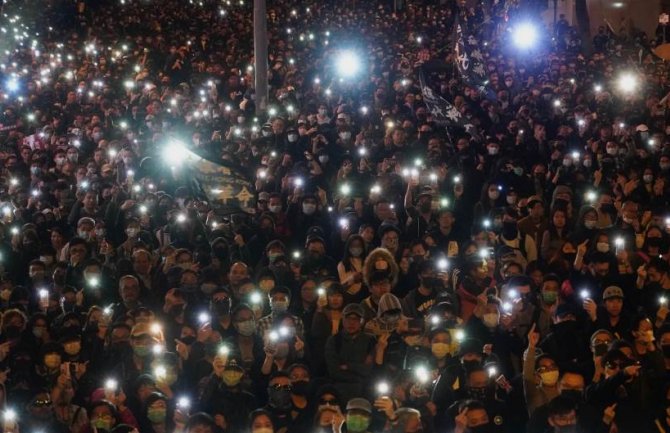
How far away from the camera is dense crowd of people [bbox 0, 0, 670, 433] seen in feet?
21.2

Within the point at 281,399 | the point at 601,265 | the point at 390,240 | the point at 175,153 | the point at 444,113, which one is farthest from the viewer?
the point at 444,113

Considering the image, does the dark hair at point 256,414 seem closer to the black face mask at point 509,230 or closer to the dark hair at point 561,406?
the dark hair at point 561,406

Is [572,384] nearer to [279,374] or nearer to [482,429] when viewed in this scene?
[482,429]

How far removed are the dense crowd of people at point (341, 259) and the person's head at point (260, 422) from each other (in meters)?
0.02

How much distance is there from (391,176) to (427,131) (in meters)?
2.07

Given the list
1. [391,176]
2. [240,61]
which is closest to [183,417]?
[391,176]

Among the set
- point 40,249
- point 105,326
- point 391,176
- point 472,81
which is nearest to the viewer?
point 105,326

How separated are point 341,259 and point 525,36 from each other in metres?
14.8

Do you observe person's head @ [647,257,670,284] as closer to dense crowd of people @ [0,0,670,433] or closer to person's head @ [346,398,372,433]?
dense crowd of people @ [0,0,670,433]

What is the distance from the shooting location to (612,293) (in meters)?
7.38

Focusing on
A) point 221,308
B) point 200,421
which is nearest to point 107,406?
point 200,421

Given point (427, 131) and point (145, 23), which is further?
point (145, 23)

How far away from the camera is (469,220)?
405 inches

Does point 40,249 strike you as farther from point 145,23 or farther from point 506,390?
point 145,23
